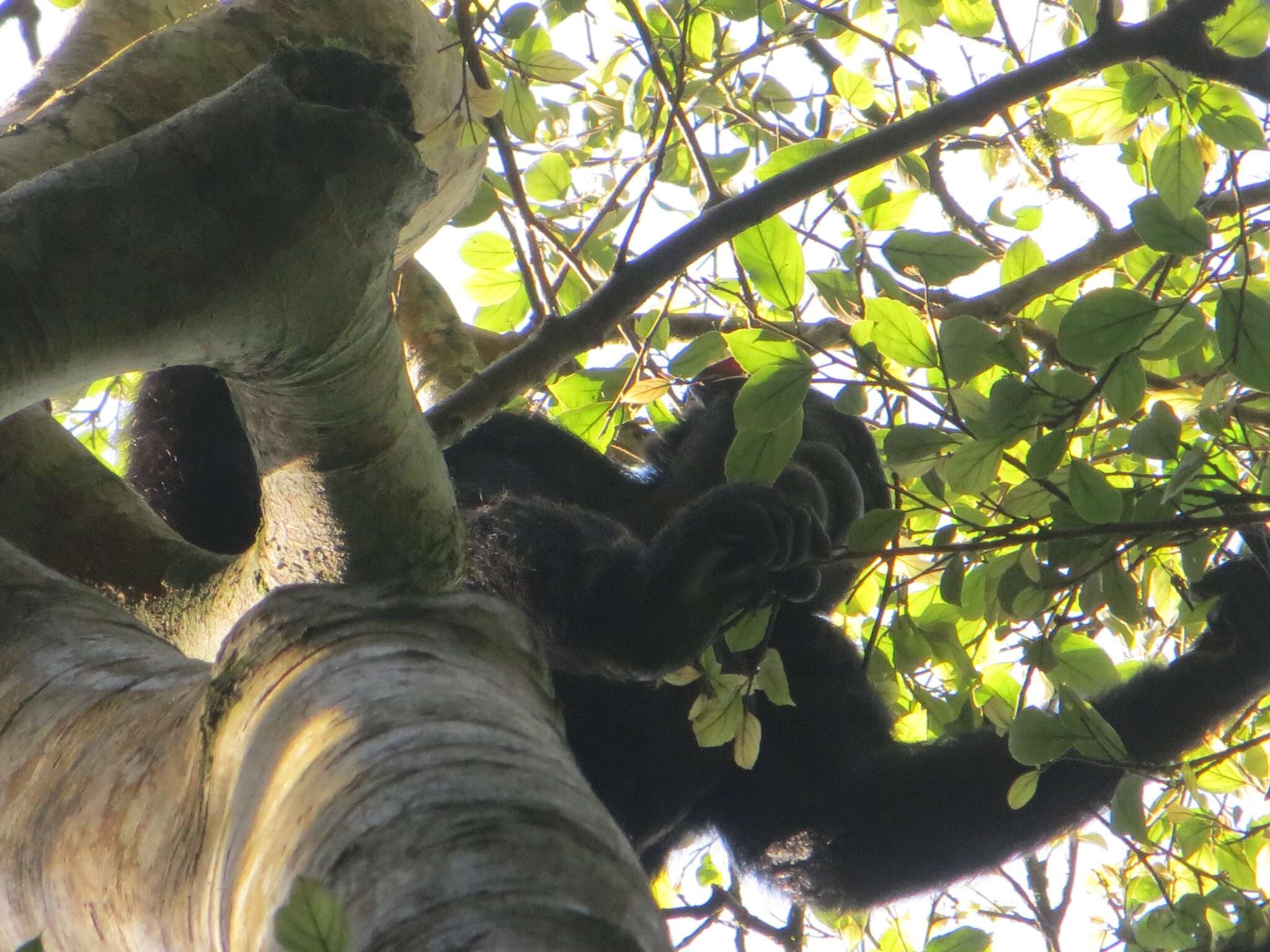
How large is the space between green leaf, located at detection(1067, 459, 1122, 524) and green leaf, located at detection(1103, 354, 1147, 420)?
12 cm

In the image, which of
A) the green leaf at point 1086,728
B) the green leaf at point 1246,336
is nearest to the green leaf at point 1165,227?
the green leaf at point 1246,336

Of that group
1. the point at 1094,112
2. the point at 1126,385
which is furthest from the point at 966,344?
the point at 1094,112

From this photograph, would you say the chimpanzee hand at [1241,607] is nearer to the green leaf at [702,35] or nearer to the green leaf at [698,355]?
the green leaf at [698,355]

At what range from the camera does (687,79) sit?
110 inches

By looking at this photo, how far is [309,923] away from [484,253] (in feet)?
8.01

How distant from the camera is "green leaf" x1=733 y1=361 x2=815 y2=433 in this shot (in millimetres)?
1536

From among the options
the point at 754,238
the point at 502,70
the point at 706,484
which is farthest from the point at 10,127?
the point at 706,484

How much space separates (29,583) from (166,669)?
0.33m

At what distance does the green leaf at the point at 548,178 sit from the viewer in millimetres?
2705

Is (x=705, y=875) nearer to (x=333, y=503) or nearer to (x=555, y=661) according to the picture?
(x=555, y=661)

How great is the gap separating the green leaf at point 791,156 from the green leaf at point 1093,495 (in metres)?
0.69

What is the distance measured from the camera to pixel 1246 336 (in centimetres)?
136

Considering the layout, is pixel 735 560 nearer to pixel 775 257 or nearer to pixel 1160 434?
pixel 775 257

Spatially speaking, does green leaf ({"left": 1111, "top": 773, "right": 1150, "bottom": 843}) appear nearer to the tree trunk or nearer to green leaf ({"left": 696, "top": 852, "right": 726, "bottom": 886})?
the tree trunk
